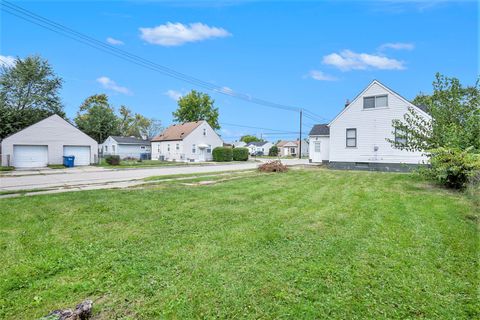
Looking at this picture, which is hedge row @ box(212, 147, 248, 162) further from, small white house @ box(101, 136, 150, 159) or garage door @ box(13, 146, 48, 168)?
garage door @ box(13, 146, 48, 168)

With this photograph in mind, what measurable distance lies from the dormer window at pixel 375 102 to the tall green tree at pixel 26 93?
33.8 meters

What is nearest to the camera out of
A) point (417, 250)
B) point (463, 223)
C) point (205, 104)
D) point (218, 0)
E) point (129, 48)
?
point (417, 250)

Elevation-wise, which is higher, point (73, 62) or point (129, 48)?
point (129, 48)

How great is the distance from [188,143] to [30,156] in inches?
676

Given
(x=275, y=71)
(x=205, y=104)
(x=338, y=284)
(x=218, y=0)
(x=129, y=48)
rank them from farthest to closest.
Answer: (x=205, y=104) < (x=275, y=71) < (x=129, y=48) < (x=218, y=0) < (x=338, y=284)

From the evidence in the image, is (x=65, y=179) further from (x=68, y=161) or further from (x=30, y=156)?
(x=30, y=156)

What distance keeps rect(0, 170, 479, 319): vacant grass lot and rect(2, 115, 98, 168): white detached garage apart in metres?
22.2

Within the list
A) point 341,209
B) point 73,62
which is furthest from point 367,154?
point 73,62

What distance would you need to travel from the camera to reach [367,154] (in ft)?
59.9

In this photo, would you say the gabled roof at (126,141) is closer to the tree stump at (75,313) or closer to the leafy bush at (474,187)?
the leafy bush at (474,187)

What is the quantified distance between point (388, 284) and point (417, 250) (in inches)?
52.6

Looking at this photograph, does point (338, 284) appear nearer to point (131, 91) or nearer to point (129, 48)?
point (129, 48)

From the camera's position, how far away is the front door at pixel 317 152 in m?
25.9

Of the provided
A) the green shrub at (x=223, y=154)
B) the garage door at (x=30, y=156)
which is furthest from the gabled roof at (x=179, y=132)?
the garage door at (x=30, y=156)
